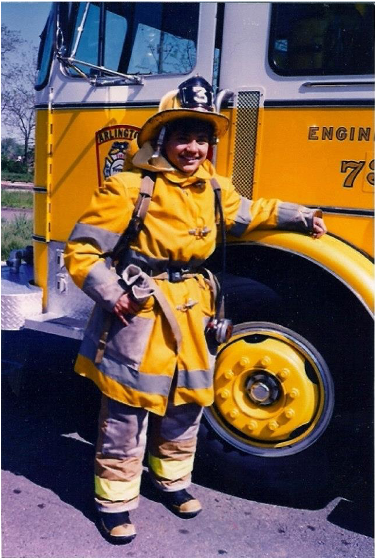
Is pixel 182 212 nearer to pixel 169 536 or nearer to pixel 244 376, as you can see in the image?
pixel 244 376

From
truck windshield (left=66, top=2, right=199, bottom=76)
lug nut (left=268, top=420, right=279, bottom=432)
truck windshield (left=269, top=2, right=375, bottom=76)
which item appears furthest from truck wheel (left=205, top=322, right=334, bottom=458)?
truck windshield (left=66, top=2, right=199, bottom=76)

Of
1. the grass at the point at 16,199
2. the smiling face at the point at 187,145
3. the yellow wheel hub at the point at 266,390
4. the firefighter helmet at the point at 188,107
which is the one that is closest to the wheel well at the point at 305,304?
the yellow wheel hub at the point at 266,390

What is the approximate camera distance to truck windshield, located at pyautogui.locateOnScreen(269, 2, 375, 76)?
2311 mm

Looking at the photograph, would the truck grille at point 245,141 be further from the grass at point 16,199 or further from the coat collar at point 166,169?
the grass at point 16,199

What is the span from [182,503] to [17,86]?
1.76 metres

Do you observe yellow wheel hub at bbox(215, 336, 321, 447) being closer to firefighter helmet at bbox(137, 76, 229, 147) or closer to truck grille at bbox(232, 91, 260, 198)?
truck grille at bbox(232, 91, 260, 198)

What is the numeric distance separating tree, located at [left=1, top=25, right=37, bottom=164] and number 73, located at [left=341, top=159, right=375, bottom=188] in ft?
3.87

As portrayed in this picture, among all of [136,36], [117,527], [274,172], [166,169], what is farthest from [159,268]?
[136,36]

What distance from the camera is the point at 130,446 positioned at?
2473 millimetres

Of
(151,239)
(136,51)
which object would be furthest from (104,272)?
(136,51)

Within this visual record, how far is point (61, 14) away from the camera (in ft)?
9.94

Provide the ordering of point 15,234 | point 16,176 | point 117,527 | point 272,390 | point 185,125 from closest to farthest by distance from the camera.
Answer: point 16,176 → point 15,234 → point 185,125 → point 117,527 → point 272,390

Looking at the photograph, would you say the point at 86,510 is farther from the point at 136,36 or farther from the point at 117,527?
the point at 136,36

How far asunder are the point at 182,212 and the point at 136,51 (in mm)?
999
